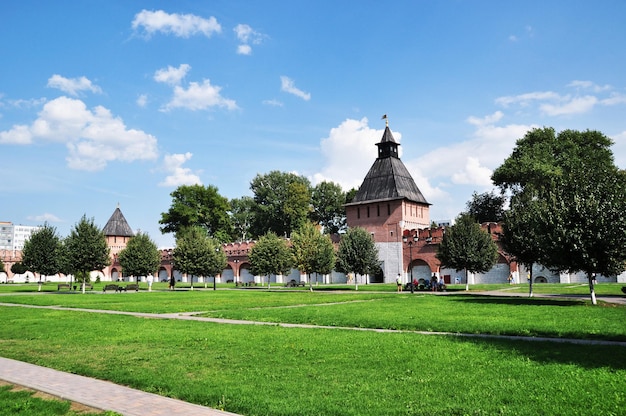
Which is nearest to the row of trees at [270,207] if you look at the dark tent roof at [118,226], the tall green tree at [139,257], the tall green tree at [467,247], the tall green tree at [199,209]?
the tall green tree at [199,209]

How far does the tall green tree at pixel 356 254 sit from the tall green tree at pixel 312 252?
985 millimetres

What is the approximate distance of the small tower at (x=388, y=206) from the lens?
175 feet

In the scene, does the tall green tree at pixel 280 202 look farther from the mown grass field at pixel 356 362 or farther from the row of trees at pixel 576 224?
the mown grass field at pixel 356 362

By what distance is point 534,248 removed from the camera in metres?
27.5

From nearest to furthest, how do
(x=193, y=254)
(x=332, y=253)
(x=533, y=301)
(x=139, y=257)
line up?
1. (x=533, y=301)
2. (x=332, y=253)
3. (x=139, y=257)
4. (x=193, y=254)

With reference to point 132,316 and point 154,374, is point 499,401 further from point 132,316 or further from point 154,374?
point 132,316

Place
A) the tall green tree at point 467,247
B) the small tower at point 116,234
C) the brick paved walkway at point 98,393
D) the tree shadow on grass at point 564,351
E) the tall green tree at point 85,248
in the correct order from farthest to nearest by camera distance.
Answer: the small tower at point 116,234, the tall green tree at point 85,248, the tall green tree at point 467,247, the tree shadow on grass at point 564,351, the brick paved walkway at point 98,393

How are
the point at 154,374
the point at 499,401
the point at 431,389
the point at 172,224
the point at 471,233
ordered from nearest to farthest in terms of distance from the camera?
1. the point at 499,401
2. the point at 431,389
3. the point at 154,374
4. the point at 471,233
5. the point at 172,224

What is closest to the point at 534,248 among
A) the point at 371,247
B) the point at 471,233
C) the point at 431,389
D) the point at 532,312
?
the point at 471,233

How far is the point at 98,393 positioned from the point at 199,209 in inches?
2874

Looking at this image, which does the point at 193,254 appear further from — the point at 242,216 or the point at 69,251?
the point at 242,216

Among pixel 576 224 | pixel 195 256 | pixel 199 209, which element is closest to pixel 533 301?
pixel 576 224

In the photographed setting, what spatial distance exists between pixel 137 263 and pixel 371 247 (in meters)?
20.4

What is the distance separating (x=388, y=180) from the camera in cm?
5688
